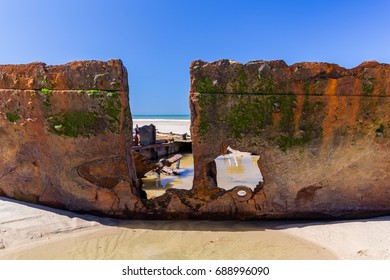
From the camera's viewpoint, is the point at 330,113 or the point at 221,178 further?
the point at 221,178

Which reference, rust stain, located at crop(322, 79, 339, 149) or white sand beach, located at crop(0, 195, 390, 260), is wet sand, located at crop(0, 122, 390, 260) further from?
rust stain, located at crop(322, 79, 339, 149)

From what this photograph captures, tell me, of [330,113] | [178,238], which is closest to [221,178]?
[178,238]

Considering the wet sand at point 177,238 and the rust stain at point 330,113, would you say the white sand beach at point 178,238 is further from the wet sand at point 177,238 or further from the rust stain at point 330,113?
the rust stain at point 330,113

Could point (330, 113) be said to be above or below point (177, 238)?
above

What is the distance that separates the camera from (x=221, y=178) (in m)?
8.18

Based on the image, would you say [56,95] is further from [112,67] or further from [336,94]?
[336,94]

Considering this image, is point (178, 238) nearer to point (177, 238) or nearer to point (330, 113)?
point (177, 238)

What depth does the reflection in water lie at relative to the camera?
7293mm

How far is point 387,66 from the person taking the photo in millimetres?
3887

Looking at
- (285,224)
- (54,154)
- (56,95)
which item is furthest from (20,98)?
(285,224)

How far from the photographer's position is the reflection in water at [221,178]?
7.29 metres

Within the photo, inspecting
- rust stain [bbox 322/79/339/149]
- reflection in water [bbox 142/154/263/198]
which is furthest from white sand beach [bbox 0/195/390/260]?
reflection in water [bbox 142/154/263/198]

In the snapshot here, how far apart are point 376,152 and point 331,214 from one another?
114 cm
